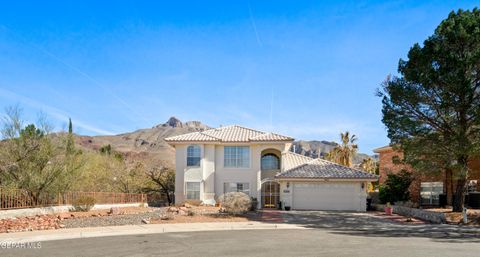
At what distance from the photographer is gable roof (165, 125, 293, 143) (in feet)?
114

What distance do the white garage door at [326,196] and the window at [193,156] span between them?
869cm

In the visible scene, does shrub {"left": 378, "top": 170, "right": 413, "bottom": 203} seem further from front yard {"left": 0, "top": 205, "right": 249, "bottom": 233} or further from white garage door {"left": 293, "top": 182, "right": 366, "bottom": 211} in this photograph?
front yard {"left": 0, "top": 205, "right": 249, "bottom": 233}

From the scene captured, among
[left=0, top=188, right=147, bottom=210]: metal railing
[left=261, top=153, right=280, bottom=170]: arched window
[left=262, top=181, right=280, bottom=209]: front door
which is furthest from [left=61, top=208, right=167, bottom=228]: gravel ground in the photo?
[left=261, top=153, right=280, bottom=170]: arched window

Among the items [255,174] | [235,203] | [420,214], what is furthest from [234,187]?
[420,214]

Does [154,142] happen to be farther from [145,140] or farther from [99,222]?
[99,222]

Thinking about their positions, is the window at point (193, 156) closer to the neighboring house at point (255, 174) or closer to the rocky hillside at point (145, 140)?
the neighboring house at point (255, 174)

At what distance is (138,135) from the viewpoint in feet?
494

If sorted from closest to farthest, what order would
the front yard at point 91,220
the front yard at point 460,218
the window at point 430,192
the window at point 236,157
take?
the front yard at point 91,220
the front yard at point 460,218
the window at point 430,192
the window at point 236,157

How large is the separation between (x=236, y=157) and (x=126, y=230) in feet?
59.4

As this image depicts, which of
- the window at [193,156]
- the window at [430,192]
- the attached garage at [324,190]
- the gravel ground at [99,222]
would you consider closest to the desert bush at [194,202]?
Result: the window at [193,156]

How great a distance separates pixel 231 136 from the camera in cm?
3672

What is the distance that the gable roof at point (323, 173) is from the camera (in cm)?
3272

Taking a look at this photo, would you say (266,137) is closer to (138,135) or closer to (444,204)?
(444,204)

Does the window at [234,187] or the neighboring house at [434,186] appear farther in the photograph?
the window at [234,187]
